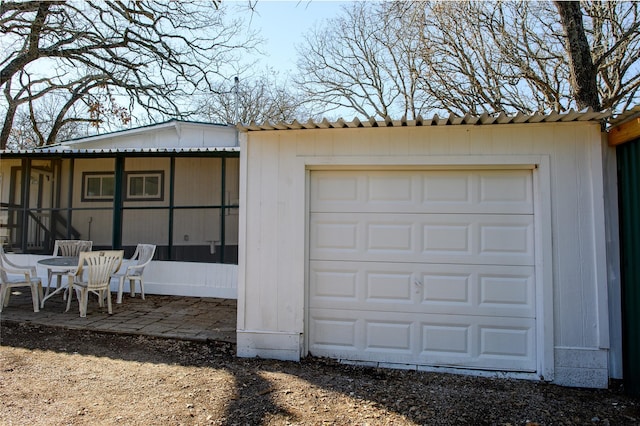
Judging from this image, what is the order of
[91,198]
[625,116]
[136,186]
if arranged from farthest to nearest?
[91,198]
[136,186]
[625,116]

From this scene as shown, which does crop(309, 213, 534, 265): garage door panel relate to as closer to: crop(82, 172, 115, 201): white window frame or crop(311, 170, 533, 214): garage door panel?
crop(311, 170, 533, 214): garage door panel

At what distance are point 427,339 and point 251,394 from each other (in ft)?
6.16

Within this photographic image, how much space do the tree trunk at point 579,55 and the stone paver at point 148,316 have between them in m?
7.52

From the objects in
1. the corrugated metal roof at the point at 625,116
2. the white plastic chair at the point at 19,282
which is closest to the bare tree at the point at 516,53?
the corrugated metal roof at the point at 625,116

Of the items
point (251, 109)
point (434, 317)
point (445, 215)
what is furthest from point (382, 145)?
point (251, 109)

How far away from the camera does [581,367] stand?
355cm

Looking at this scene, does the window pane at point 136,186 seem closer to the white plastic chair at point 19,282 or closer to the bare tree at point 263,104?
the white plastic chair at point 19,282

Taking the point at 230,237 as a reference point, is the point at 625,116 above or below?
above

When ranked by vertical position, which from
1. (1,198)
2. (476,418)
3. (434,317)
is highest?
(1,198)

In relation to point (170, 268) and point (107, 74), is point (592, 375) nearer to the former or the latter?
point (170, 268)

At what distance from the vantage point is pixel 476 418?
2.92 m

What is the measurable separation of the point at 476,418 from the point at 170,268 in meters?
5.87

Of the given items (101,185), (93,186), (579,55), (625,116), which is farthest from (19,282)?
(579,55)

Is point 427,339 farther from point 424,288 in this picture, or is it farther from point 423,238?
point 423,238
